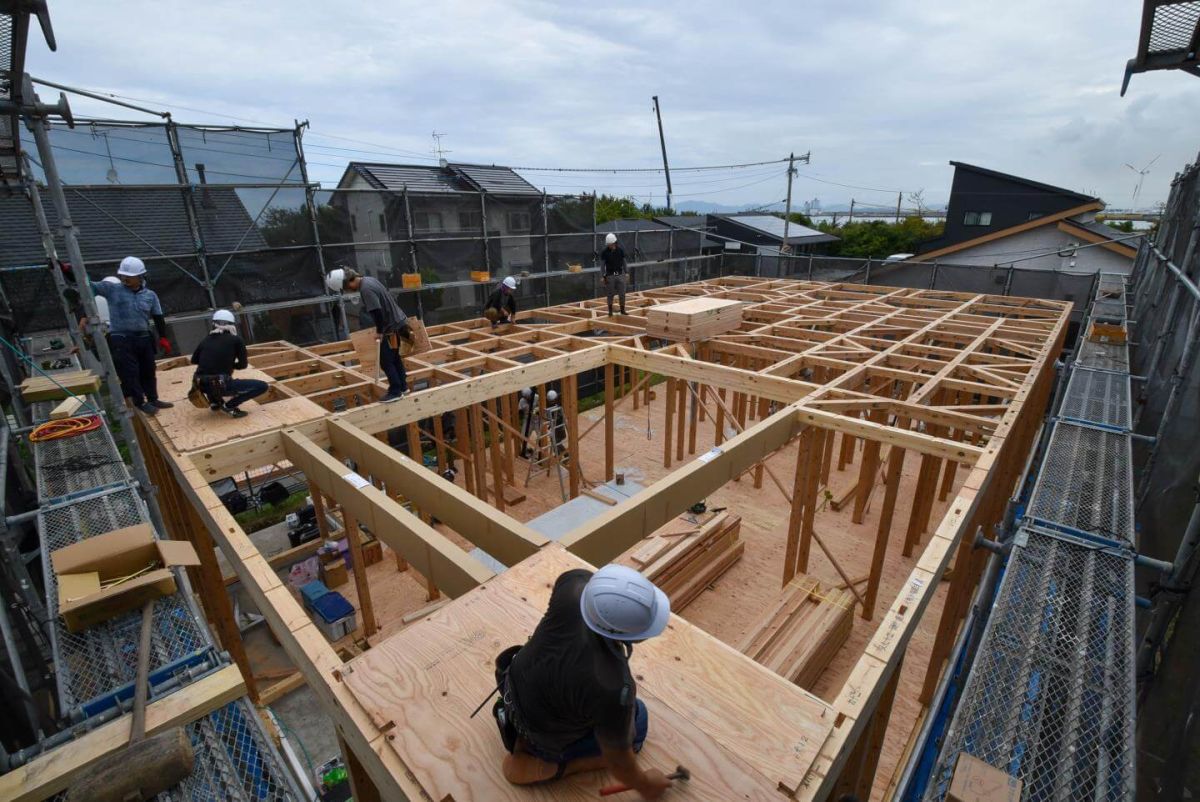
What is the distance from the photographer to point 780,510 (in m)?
8.86

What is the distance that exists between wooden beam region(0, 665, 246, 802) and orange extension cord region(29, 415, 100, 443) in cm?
360

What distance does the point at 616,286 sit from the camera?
1012 cm

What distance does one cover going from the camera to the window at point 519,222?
14.2m

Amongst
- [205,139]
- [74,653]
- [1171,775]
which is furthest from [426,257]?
[1171,775]

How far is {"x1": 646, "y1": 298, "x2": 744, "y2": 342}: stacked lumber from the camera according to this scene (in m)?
8.32

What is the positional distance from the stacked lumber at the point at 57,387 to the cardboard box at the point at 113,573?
11.3 feet

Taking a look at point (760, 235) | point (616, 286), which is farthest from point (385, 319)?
point (760, 235)

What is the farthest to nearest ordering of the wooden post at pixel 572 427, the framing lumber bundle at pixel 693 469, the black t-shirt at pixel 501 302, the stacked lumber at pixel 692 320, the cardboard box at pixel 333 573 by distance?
the black t-shirt at pixel 501 302 → the wooden post at pixel 572 427 → the stacked lumber at pixel 692 320 → the cardboard box at pixel 333 573 → the framing lumber bundle at pixel 693 469

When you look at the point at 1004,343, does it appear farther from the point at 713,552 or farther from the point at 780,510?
the point at 713,552

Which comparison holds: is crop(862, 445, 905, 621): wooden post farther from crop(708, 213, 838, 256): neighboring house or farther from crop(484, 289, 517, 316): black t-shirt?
crop(708, 213, 838, 256): neighboring house

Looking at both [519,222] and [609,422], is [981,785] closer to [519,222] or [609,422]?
[609,422]

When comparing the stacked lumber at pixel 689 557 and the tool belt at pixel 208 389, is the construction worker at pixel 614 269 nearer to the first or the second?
the stacked lumber at pixel 689 557

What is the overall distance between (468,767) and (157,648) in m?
1.85

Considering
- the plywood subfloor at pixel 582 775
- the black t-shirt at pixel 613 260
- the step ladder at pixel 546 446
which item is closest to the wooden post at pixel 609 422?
the step ladder at pixel 546 446
